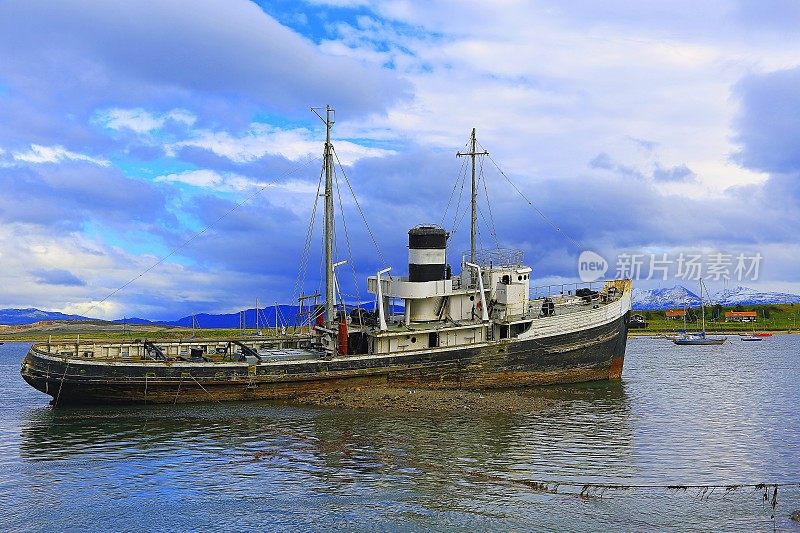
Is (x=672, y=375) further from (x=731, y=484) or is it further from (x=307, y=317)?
(x=731, y=484)

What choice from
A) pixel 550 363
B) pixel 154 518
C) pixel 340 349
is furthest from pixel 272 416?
pixel 550 363

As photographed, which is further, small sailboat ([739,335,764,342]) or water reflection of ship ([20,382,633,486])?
small sailboat ([739,335,764,342])

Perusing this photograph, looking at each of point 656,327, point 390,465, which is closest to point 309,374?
point 390,465

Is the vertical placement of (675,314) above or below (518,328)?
below

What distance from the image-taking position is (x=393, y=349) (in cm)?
3853

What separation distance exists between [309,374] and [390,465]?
13.1 m

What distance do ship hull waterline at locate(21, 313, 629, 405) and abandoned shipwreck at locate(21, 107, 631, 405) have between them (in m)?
0.05

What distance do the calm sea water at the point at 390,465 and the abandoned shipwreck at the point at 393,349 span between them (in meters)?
1.52

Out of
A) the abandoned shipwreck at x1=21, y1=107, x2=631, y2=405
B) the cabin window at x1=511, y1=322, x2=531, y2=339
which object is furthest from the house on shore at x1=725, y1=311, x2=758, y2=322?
the cabin window at x1=511, y1=322, x2=531, y2=339

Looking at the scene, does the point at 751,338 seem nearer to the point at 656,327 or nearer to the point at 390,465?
the point at 656,327

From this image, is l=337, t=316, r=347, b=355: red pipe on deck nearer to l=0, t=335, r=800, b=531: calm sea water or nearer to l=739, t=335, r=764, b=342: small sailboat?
l=0, t=335, r=800, b=531: calm sea water

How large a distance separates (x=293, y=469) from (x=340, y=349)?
14.2 m

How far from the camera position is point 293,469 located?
23.7 meters

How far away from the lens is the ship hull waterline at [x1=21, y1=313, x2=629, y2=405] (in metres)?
34.5
